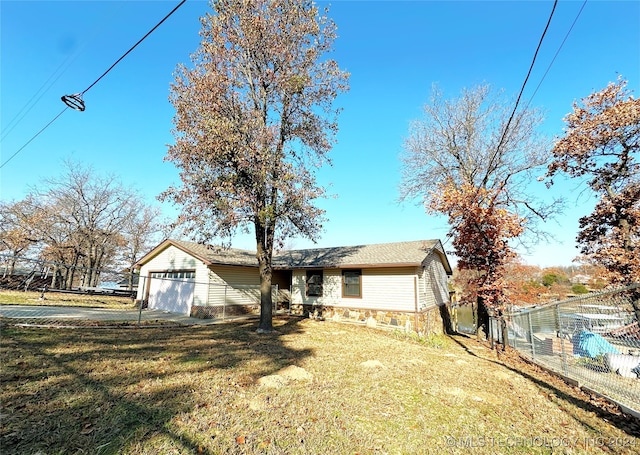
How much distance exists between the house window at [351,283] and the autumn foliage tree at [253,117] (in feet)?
12.4

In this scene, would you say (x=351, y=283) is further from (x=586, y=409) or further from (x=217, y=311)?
(x=586, y=409)

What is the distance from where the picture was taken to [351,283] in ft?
45.6

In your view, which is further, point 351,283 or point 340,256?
point 340,256

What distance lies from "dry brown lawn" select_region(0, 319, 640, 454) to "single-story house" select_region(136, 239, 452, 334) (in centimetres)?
547

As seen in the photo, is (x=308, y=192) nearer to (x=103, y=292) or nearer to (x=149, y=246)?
(x=103, y=292)

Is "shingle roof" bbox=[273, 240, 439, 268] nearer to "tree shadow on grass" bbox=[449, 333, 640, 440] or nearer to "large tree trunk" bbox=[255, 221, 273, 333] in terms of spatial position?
"large tree trunk" bbox=[255, 221, 273, 333]

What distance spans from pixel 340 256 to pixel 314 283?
6.63 ft

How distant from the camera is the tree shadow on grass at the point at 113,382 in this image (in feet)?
9.98

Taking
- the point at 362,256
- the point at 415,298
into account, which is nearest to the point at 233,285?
the point at 362,256

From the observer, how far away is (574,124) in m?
8.84

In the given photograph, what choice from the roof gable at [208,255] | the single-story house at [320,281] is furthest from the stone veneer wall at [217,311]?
the roof gable at [208,255]

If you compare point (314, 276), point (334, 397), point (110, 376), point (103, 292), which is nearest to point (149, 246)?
point (103, 292)

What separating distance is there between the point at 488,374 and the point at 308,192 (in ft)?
24.1

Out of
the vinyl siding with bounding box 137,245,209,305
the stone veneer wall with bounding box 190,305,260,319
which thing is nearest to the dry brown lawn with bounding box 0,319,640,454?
the stone veneer wall with bounding box 190,305,260,319
